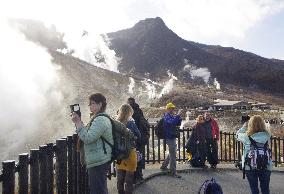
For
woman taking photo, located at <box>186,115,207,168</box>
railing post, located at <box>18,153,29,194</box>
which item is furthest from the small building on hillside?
railing post, located at <box>18,153,29,194</box>

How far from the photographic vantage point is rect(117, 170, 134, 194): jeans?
7707 millimetres

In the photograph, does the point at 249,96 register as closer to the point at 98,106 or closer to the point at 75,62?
the point at 75,62

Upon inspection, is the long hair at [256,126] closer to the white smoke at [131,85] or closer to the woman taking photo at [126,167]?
the woman taking photo at [126,167]

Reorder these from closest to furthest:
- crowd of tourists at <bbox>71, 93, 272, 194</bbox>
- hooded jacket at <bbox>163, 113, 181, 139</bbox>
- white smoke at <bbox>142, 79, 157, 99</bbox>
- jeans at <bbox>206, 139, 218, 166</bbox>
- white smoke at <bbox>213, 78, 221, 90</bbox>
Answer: crowd of tourists at <bbox>71, 93, 272, 194</bbox> → hooded jacket at <bbox>163, 113, 181, 139</bbox> → jeans at <bbox>206, 139, 218, 166</bbox> → white smoke at <bbox>142, 79, 157, 99</bbox> → white smoke at <bbox>213, 78, 221, 90</bbox>

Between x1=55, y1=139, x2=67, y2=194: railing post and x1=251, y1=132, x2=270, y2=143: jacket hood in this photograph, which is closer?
x1=55, y1=139, x2=67, y2=194: railing post

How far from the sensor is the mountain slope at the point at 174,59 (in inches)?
5344

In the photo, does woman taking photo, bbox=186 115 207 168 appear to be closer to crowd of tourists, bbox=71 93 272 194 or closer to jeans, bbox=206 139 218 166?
jeans, bbox=206 139 218 166

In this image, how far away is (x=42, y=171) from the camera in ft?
20.6

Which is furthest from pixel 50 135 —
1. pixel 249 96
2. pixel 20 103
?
pixel 249 96

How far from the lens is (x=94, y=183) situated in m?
6.43

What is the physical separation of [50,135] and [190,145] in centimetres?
4261

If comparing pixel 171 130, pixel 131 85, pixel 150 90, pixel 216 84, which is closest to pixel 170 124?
pixel 171 130

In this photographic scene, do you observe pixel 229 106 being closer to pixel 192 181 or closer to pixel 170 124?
pixel 170 124

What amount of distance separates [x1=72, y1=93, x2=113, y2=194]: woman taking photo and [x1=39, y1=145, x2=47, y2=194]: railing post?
0.50 meters
